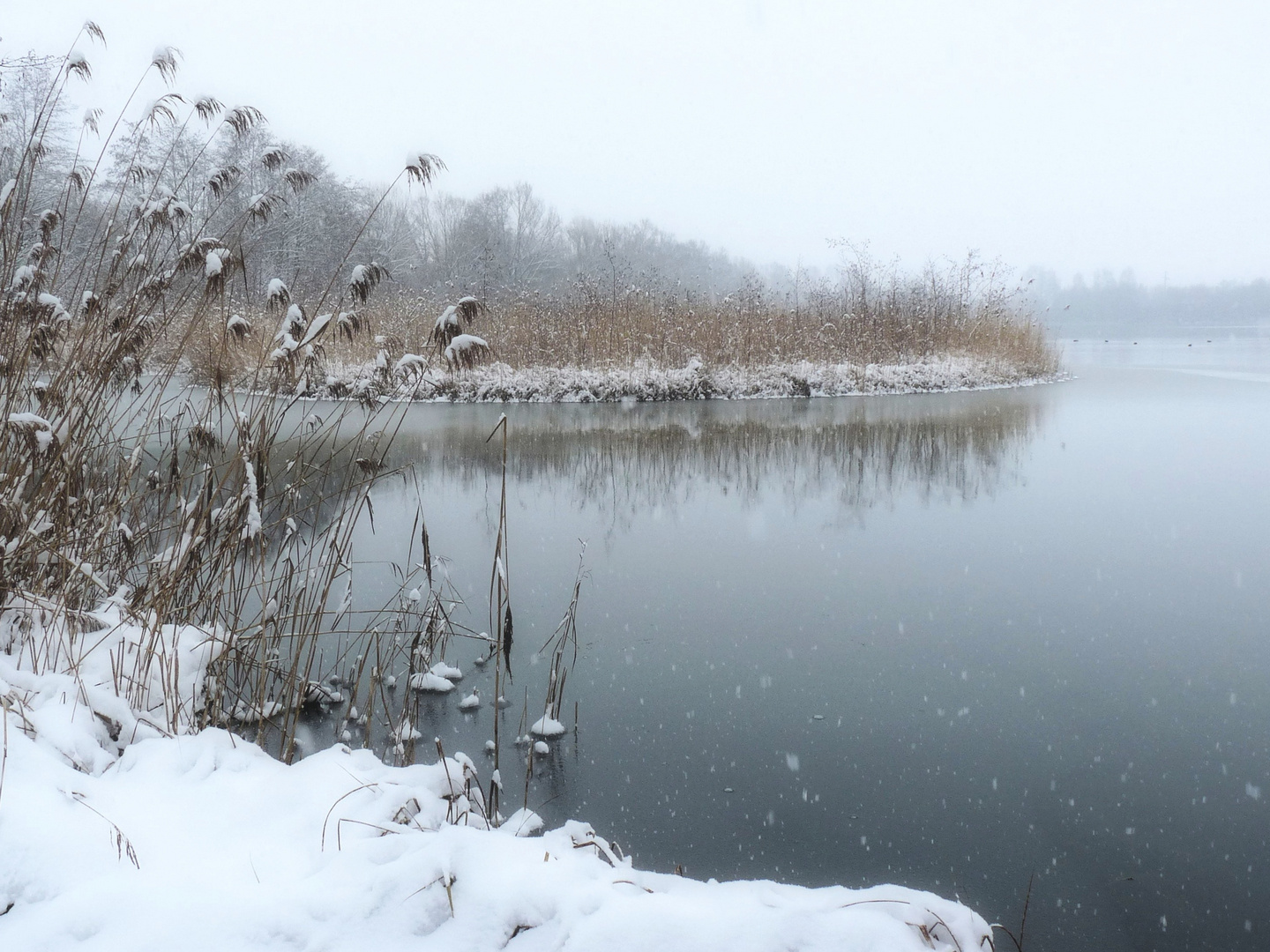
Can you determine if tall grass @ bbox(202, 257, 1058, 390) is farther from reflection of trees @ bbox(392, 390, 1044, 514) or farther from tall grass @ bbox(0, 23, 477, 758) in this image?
tall grass @ bbox(0, 23, 477, 758)

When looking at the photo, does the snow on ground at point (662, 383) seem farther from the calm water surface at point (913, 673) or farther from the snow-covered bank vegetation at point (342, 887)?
the snow-covered bank vegetation at point (342, 887)

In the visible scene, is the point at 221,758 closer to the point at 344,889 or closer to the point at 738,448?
the point at 344,889

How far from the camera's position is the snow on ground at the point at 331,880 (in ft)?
4.77

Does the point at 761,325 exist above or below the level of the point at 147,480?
above

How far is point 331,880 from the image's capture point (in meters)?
1.60

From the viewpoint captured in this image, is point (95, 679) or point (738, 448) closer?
point (95, 679)

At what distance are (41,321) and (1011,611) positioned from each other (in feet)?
13.6

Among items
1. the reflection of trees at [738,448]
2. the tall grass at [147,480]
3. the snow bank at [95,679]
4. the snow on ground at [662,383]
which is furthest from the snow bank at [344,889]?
the snow on ground at [662,383]

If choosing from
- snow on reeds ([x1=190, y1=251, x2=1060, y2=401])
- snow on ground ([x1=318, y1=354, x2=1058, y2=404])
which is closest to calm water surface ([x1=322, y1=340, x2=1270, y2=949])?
snow on ground ([x1=318, y1=354, x2=1058, y2=404])

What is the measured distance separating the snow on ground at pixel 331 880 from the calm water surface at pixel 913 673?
0.58m

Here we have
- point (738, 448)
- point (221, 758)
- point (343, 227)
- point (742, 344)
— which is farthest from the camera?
point (343, 227)

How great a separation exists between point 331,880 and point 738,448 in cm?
723

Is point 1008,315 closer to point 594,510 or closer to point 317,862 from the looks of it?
point 594,510

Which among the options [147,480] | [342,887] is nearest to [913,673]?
[342,887]
